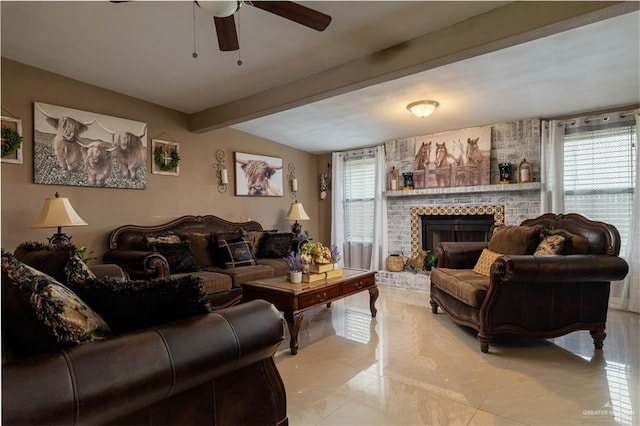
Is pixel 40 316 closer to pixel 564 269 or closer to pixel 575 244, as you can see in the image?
pixel 564 269

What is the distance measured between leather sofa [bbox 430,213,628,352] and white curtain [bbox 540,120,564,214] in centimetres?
138

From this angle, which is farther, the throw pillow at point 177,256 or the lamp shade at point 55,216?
the throw pillow at point 177,256

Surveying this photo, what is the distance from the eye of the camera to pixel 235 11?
184 centimetres

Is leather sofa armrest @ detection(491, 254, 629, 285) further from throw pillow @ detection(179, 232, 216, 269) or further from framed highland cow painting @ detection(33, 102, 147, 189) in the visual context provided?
framed highland cow painting @ detection(33, 102, 147, 189)

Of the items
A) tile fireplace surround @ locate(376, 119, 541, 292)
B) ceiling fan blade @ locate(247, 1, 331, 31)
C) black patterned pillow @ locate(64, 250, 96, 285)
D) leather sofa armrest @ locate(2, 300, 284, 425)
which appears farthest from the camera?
tile fireplace surround @ locate(376, 119, 541, 292)

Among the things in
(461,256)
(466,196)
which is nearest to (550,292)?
(461,256)

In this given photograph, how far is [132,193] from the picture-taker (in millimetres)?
4109

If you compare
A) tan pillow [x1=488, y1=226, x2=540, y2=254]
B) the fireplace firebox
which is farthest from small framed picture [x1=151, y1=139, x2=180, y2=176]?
tan pillow [x1=488, y1=226, x2=540, y2=254]

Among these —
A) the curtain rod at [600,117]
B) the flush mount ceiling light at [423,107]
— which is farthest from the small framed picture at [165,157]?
the curtain rod at [600,117]

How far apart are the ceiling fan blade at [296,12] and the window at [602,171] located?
3.65 metres

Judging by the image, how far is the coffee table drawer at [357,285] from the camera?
11.0ft

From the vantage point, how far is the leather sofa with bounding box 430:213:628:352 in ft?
8.47

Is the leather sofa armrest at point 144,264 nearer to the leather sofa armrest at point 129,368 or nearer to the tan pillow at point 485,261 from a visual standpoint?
the leather sofa armrest at point 129,368

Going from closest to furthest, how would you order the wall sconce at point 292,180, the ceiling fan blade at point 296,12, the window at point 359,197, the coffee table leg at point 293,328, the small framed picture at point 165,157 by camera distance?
the ceiling fan blade at point 296,12
the coffee table leg at point 293,328
the small framed picture at point 165,157
the window at point 359,197
the wall sconce at point 292,180
